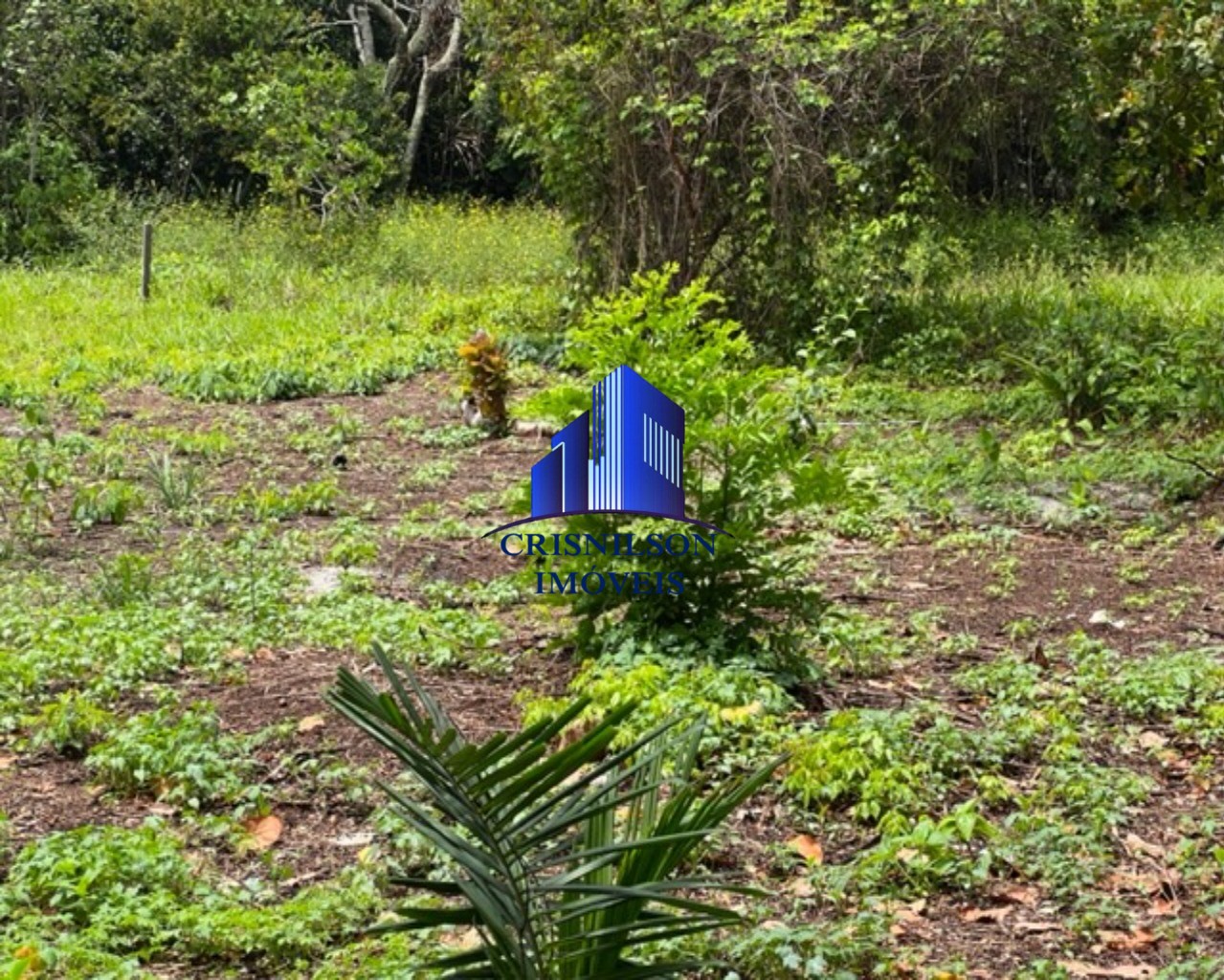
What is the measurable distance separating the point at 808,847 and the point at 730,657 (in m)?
1.19

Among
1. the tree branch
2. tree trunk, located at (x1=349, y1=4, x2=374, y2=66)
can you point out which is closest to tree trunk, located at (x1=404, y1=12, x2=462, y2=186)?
the tree branch

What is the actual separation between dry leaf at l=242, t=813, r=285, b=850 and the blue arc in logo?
1605 millimetres

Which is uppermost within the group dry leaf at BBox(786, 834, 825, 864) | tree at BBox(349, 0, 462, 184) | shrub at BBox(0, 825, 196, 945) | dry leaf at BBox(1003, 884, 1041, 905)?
tree at BBox(349, 0, 462, 184)

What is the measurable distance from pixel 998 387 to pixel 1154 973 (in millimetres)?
7161

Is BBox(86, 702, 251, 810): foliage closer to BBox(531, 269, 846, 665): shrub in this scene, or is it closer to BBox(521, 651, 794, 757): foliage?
BBox(521, 651, 794, 757): foliage

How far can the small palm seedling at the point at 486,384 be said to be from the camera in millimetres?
9750

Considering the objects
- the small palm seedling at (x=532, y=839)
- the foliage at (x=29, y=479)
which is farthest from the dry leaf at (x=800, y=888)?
the foliage at (x=29, y=479)

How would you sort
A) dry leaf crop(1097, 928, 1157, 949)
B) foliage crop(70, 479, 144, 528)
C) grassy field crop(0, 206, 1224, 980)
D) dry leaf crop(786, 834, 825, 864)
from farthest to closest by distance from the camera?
1. foliage crop(70, 479, 144, 528)
2. dry leaf crop(786, 834, 825, 864)
3. grassy field crop(0, 206, 1224, 980)
4. dry leaf crop(1097, 928, 1157, 949)

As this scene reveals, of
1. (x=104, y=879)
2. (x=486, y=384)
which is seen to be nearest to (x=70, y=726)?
(x=104, y=879)

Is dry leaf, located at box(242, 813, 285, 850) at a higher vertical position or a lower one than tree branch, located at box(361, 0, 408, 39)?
lower

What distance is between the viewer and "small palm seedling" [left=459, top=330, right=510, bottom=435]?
975 centimetres

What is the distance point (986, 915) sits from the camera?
143 inches

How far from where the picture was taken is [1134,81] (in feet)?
30.8

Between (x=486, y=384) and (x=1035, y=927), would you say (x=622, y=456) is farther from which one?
(x=486, y=384)
